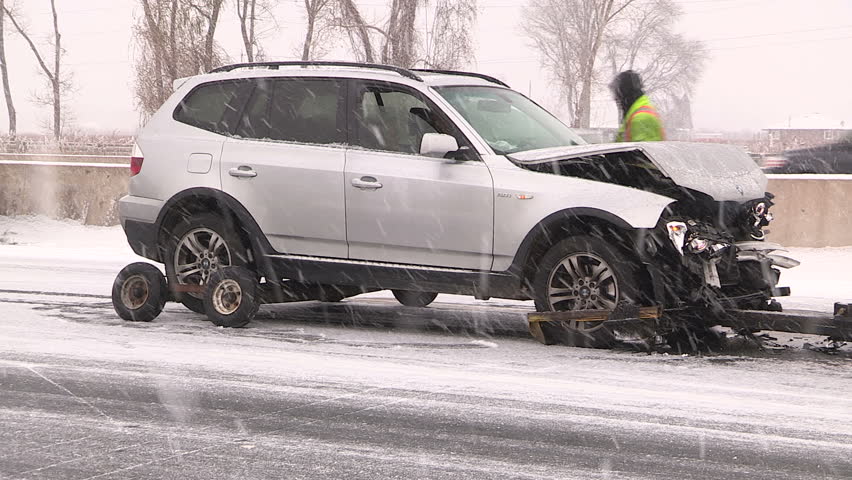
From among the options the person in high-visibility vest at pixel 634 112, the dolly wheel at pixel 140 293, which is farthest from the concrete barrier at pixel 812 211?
the dolly wheel at pixel 140 293

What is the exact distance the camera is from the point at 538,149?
346 inches

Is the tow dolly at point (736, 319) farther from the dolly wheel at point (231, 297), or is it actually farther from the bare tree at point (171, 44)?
the bare tree at point (171, 44)

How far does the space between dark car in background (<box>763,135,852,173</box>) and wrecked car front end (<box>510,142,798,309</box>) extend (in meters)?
19.7

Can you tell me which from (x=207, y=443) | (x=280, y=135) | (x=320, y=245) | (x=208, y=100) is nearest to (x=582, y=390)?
(x=207, y=443)

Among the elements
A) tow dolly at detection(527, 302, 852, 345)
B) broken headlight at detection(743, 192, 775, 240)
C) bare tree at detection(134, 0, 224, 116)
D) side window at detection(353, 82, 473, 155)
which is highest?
bare tree at detection(134, 0, 224, 116)

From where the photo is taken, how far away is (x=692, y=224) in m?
7.91

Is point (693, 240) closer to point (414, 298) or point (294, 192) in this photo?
point (294, 192)

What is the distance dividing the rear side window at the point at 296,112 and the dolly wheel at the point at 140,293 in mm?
1373

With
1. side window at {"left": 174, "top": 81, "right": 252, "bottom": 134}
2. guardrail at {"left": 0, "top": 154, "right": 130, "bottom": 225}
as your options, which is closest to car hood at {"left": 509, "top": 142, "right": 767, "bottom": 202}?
side window at {"left": 174, "top": 81, "right": 252, "bottom": 134}

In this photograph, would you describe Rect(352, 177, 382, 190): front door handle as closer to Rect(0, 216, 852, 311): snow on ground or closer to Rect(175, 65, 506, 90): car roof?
Rect(175, 65, 506, 90): car roof

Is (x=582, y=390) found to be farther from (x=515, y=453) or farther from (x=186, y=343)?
(x=186, y=343)

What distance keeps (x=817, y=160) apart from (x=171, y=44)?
15.1 meters

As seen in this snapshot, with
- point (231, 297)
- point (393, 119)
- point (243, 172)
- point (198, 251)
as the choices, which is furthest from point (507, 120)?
point (198, 251)

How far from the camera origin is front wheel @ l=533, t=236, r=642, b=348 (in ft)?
26.2
